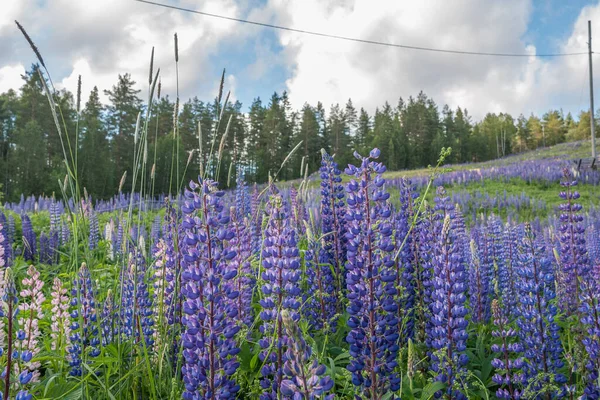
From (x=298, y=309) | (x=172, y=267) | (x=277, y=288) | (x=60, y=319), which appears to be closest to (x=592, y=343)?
(x=298, y=309)

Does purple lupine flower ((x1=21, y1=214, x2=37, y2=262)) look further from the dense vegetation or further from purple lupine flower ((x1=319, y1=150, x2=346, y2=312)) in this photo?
purple lupine flower ((x1=319, y1=150, x2=346, y2=312))

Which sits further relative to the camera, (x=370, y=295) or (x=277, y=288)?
(x=370, y=295)

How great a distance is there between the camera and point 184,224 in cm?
163

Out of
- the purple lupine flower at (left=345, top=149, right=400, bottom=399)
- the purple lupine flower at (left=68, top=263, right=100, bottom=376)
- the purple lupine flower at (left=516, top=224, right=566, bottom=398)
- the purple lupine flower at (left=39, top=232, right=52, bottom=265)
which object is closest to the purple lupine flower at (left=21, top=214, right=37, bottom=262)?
the purple lupine flower at (left=39, top=232, right=52, bottom=265)

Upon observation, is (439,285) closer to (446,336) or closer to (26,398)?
(446,336)

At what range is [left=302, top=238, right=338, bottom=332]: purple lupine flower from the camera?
9.95 feet

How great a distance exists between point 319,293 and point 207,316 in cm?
150

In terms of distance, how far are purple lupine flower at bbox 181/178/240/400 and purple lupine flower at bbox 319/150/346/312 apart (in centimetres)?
167

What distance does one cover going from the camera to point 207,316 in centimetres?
162

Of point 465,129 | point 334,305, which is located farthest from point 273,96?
point 334,305

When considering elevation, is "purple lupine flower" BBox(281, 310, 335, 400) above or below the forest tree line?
below

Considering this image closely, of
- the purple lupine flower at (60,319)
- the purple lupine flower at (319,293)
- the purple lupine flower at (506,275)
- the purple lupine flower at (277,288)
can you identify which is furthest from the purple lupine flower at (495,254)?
the purple lupine flower at (60,319)

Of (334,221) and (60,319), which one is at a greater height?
(334,221)

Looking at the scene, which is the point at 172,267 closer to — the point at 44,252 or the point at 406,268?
the point at 406,268
